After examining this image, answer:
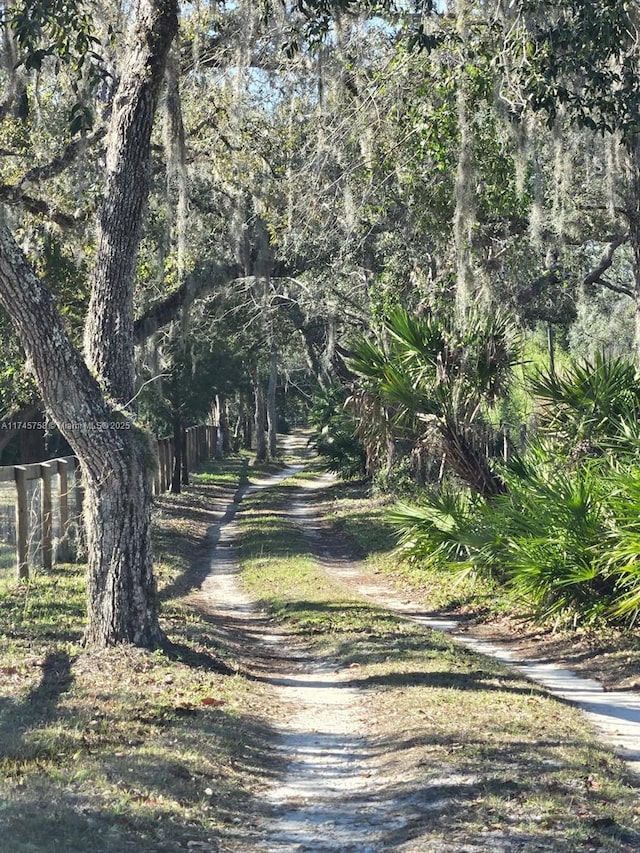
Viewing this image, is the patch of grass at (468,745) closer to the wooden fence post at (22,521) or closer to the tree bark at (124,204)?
the wooden fence post at (22,521)

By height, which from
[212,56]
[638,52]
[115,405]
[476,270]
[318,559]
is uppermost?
[212,56]

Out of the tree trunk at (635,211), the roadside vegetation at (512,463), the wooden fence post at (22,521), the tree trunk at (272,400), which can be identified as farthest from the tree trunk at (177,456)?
the tree trunk at (635,211)

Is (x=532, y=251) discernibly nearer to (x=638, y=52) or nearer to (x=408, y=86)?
(x=408, y=86)

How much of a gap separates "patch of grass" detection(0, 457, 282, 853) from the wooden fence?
1547 mm

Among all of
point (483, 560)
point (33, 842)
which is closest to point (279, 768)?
point (33, 842)

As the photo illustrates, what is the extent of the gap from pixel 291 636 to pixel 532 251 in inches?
358

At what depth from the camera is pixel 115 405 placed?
9.27m

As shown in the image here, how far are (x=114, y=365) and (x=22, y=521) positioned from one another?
4610mm

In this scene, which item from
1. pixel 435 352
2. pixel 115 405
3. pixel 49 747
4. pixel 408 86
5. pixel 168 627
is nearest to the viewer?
pixel 49 747

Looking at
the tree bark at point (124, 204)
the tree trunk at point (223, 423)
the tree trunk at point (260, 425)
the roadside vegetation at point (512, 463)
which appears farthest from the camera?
the tree trunk at point (223, 423)

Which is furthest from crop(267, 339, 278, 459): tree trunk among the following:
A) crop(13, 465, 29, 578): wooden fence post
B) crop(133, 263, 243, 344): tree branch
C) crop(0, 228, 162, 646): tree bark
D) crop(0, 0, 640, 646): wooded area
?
crop(0, 228, 162, 646): tree bark

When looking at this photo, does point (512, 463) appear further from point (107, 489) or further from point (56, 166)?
point (56, 166)

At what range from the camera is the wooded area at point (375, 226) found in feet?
31.4

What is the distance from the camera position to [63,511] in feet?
50.8
